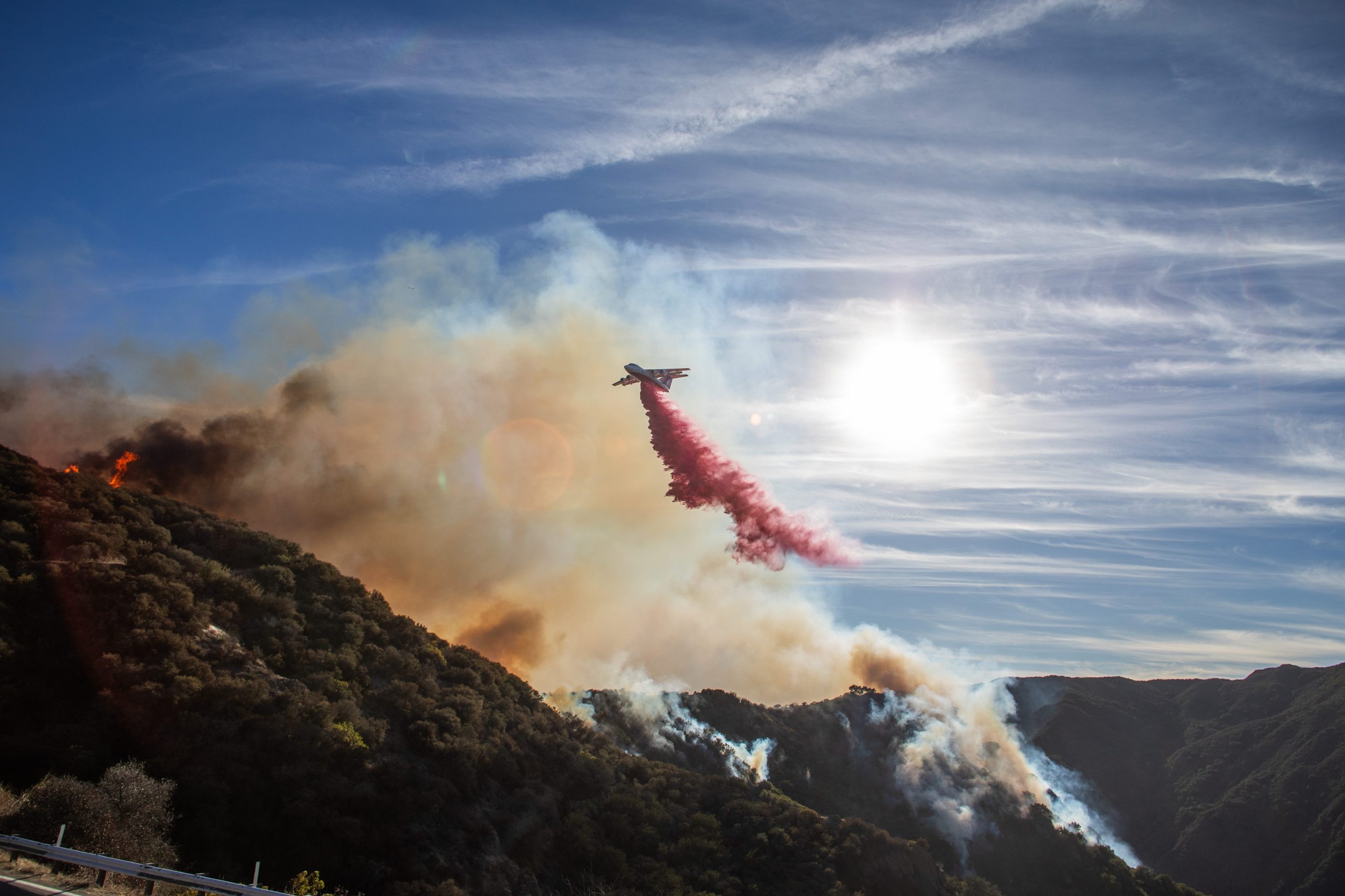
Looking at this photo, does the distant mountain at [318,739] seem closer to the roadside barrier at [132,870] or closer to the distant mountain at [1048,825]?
the roadside barrier at [132,870]

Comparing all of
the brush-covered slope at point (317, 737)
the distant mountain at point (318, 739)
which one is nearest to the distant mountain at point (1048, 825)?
the distant mountain at point (318, 739)

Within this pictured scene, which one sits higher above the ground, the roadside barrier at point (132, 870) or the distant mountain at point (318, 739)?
the distant mountain at point (318, 739)

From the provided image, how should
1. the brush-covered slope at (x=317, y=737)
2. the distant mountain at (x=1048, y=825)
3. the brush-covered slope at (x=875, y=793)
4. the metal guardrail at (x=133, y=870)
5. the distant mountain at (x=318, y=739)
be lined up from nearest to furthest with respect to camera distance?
the metal guardrail at (x=133, y=870), the distant mountain at (x=318, y=739), the brush-covered slope at (x=317, y=737), the brush-covered slope at (x=875, y=793), the distant mountain at (x=1048, y=825)

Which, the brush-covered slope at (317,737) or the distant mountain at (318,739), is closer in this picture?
the distant mountain at (318,739)

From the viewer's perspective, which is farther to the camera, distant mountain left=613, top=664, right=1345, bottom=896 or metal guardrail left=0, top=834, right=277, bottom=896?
distant mountain left=613, top=664, right=1345, bottom=896

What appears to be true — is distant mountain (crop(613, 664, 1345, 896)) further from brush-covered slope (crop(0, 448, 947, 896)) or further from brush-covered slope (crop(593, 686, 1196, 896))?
brush-covered slope (crop(0, 448, 947, 896))

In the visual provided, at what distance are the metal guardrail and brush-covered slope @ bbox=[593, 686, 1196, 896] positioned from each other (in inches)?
4572

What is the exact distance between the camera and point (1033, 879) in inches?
5207

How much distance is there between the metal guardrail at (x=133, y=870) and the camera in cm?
2373

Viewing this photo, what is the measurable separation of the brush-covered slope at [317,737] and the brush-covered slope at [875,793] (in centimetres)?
6887

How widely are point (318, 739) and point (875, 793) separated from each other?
14120 centimetres

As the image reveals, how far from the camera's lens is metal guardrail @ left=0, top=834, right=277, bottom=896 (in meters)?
23.7

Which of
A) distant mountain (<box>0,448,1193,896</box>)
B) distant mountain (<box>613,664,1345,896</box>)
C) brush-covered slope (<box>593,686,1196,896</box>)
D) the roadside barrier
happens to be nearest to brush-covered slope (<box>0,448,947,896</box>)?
distant mountain (<box>0,448,1193,896</box>)

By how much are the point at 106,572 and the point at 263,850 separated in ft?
78.4
